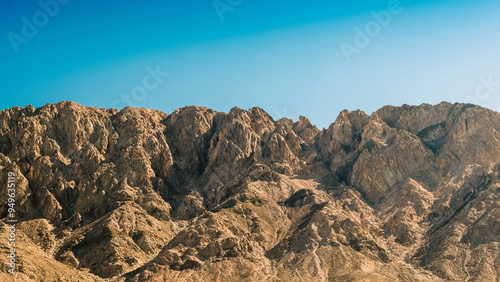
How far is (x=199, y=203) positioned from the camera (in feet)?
647

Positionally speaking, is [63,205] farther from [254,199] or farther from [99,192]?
[254,199]

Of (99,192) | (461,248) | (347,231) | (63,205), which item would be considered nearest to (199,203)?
(99,192)

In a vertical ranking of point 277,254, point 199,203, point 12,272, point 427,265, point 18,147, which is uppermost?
point 18,147

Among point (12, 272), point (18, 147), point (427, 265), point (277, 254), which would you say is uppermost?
point (18, 147)

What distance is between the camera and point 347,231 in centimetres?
15825

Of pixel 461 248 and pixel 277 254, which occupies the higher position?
pixel 277 254

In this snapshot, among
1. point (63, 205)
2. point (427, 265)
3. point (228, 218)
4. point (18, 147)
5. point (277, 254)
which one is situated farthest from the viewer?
point (18, 147)

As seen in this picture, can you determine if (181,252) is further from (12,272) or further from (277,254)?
(12,272)

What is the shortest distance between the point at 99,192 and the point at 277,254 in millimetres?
84260

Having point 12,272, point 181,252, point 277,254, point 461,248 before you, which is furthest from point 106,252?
point 461,248

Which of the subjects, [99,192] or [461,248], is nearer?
[461,248]

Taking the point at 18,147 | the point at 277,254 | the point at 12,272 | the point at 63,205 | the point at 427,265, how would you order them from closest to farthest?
the point at 12,272
the point at 427,265
the point at 277,254
the point at 63,205
the point at 18,147

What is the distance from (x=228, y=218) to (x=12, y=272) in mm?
76662

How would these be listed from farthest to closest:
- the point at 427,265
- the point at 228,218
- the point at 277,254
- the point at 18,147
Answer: the point at 18,147 → the point at 228,218 → the point at 277,254 → the point at 427,265
